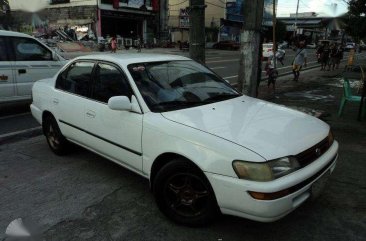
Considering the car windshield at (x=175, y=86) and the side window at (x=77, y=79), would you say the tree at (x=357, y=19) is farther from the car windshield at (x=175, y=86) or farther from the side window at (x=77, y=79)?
the side window at (x=77, y=79)

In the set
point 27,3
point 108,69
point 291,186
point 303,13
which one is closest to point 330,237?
point 291,186

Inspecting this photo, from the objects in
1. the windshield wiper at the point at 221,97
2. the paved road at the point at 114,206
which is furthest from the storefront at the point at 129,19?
the windshield wiper at the point at 221,97

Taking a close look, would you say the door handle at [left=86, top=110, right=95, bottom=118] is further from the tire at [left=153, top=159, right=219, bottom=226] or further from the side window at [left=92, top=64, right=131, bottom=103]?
the tire at [left=153, top=159, right=219, bottom=226]

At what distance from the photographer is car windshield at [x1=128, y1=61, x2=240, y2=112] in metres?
3.87

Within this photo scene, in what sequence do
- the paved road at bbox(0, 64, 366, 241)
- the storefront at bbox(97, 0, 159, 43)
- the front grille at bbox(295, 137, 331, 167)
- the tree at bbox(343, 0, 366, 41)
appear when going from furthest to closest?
the storefront at bbox(97, 0, 159, 43) < the tree at bbox(343, 0, 366, 41) < the paved road at bbox(0, 64, 366, 241) < the front grille at bbox(295, 137, 331, 167)

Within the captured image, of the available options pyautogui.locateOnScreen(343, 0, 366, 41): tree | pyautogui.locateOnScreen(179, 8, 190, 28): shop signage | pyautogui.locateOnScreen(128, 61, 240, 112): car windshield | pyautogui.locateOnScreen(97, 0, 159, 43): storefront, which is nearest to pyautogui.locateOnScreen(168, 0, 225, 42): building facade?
pyautogui.locateOnScreen(179, 8, 190, 28): shop signage

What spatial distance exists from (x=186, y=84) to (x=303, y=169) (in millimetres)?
1680

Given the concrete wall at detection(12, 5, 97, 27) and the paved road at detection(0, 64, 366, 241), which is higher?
the concrete wall at detection(12, 5, 97, 27)

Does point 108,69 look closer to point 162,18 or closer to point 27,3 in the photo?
point 27,3

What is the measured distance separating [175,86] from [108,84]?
0.80 metres

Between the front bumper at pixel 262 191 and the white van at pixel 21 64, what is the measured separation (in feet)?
20.2

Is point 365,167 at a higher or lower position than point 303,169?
lower

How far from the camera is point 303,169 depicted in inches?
122

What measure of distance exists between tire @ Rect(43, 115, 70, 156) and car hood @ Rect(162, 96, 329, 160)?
2.20 m
